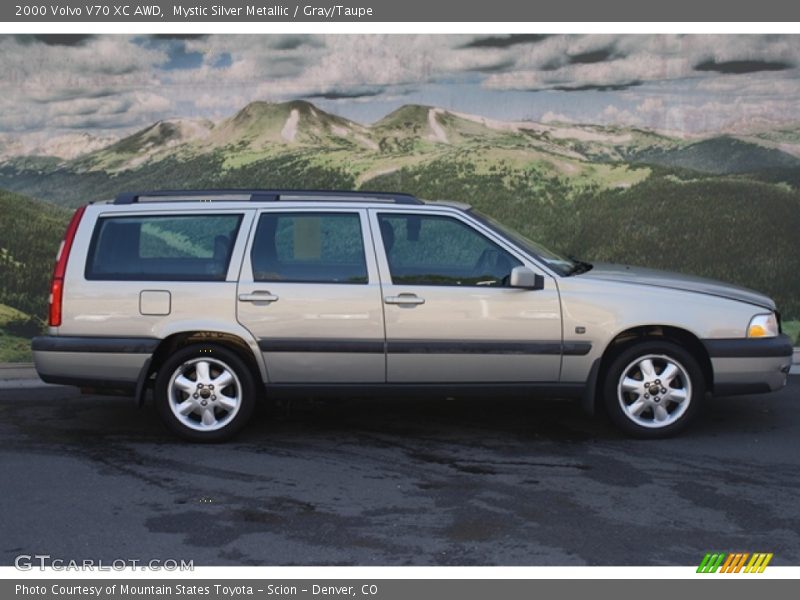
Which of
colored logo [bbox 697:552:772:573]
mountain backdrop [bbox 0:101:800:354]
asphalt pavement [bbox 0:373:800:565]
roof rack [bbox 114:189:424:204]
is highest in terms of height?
mountain backdrop [bbox 0:101:800:354]

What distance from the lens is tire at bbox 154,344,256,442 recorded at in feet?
23.3

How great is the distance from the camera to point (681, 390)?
23.6ft

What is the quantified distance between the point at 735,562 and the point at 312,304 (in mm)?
3075

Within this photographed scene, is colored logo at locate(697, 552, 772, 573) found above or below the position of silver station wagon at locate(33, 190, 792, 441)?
below

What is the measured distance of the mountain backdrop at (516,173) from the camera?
11891mm

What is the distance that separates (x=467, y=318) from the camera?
7.05 meters

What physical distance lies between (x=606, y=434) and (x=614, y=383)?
0.44m

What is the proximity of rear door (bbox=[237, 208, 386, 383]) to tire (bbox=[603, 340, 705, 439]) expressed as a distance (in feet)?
4.88

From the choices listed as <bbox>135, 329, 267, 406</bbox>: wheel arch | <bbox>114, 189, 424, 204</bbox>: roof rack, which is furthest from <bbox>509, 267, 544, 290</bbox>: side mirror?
<bbox>135, 329, 267, 406</bbox>: wheel arch

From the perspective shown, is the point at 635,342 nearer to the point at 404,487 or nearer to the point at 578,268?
the point at 578,268

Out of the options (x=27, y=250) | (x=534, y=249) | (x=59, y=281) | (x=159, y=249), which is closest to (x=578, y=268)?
(x=534, y=249)

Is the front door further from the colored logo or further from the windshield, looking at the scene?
the colored logo

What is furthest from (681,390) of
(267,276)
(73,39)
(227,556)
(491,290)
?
(73,39)

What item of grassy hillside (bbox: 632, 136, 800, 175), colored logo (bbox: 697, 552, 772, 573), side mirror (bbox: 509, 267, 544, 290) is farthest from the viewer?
grassy hillside (bbox: 632, 136, 800, 175)
